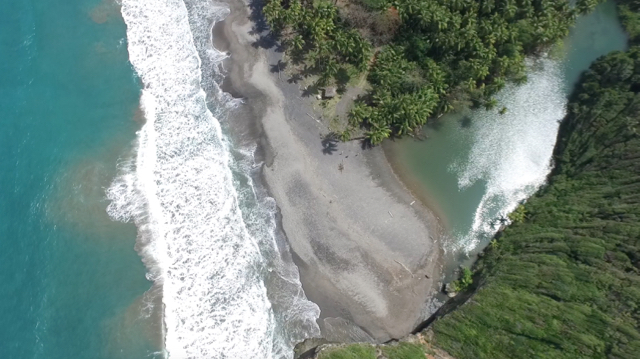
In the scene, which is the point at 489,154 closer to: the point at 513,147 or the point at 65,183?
the point at 513,147

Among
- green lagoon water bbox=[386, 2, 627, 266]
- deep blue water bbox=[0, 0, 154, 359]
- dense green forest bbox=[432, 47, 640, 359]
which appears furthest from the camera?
green lagoon water bbox=[386, 2, 627, 266]

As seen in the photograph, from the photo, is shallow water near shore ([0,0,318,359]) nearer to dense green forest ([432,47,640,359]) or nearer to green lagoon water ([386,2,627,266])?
dense green forest ([432,47,640,359])

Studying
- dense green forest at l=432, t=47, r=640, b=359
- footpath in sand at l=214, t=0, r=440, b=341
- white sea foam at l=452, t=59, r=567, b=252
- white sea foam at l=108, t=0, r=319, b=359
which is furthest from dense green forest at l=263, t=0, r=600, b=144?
white sea foam at l=108, t=0, r=319, b=359

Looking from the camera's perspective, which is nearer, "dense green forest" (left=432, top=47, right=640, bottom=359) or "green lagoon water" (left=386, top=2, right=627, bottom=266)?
"dense green forest" (left=432, top=47, right=640, bottom=359)

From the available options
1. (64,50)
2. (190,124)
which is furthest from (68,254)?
(64,50)

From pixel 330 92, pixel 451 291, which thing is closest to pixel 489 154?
pixel 451 291

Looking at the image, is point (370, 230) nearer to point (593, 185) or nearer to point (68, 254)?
point (593, 185)

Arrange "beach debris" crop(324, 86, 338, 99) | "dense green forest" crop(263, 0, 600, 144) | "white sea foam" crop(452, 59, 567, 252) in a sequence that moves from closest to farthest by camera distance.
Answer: "white sea foam" crop(452, 59, 567, 252)
"dense green forest" crop(263, 0, 600, 144)
"beach debris" crop(324, 86, 338, 99)
